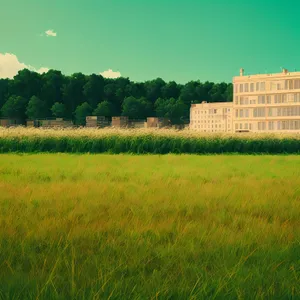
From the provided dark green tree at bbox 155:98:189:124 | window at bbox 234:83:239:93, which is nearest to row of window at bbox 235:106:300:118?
window at bbox 234:83:239:93

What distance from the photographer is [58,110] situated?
76562 mm

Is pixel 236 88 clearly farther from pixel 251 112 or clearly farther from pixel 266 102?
pixel 266 102

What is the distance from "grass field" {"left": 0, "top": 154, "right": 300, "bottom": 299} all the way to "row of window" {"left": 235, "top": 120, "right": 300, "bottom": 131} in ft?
176

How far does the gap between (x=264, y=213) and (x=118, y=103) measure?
81654 millimetres

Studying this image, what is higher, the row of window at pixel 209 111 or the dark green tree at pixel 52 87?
the dark green tree at pixel 52 87

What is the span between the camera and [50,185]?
614 centimetres

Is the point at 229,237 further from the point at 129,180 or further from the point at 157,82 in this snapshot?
the point at 157,82

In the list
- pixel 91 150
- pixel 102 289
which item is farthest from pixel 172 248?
pixel 91 150

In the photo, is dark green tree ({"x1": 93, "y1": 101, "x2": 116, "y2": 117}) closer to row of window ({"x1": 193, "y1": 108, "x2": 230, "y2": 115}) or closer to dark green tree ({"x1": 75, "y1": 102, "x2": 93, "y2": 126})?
dark green tree ({"x1": 75, "y1": 102, "x2": 93, "y2": 126})

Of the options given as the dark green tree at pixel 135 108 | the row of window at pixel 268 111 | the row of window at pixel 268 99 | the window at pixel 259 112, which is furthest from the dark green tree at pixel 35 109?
the window at pixel 259 112

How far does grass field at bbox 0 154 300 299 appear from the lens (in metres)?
2.14

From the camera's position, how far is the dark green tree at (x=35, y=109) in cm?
7537

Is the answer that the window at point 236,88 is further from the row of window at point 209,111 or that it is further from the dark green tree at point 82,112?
the dark green tree at point 82,112

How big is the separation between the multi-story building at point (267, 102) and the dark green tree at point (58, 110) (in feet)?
111
